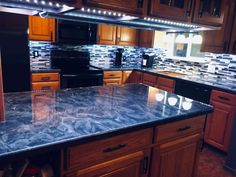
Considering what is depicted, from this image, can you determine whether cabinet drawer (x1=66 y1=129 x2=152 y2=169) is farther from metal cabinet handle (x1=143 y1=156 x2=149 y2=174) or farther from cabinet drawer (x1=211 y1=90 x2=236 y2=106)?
cabinet drawer (x1=211 y1=90 x2=236 y2=106)

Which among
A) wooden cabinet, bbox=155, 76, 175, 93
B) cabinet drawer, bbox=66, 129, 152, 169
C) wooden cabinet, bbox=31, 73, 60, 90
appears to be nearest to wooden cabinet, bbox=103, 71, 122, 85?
wooden cabinet, bbox=155, 76, 175, 93

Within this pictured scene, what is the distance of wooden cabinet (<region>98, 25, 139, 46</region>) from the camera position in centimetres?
408

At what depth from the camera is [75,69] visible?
3.88m

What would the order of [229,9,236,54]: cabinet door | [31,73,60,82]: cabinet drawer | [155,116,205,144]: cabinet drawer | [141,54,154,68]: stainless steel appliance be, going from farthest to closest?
[141,54,154,68]: stainless steel appliance → [31,73,60,82]: cabinet drawer → [229,9,236,54]: cabinet door → [155,116,205,144]: cabinet drawer

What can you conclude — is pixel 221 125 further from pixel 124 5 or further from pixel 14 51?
pixel 14 51

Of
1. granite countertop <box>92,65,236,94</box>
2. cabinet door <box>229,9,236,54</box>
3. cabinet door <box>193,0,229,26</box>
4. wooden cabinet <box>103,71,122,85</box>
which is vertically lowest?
wooden cabinet <box>103,71,122,85</box>

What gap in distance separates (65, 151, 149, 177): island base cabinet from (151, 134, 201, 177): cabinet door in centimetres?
10

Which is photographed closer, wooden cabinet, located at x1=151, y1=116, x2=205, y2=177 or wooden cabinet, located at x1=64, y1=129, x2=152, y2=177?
wooden cabinet, located at x1=64, y1=129, x2=152, y2=177

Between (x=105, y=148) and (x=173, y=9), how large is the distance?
1242mm

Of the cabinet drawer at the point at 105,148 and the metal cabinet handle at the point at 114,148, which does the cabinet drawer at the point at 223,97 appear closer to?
the cabinet drawer at the point at 105,148

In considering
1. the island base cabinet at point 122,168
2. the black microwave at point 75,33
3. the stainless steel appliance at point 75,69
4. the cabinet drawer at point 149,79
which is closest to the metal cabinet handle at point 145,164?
the island base cabinet at point 122,168

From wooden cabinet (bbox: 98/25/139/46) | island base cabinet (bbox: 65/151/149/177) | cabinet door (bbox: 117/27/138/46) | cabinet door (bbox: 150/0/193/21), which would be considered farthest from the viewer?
cabinet door (bbox: 117/27/138/46)

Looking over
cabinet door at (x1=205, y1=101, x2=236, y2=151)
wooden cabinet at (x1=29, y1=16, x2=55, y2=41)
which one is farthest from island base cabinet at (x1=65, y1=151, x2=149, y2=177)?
wooden cabinet at (x1=29, y1=16, x2=55, y2=41)

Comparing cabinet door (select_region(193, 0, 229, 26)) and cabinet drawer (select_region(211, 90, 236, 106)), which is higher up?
cabinet door (select_region(193, 0, 229, 26))
